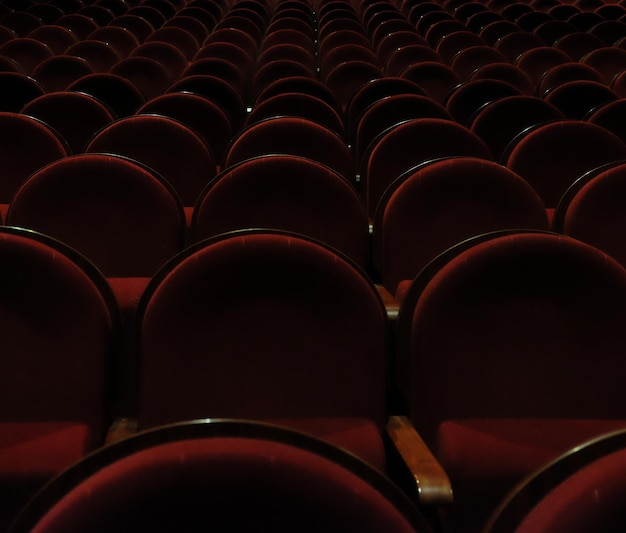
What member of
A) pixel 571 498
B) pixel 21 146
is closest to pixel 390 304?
pixel 571 498

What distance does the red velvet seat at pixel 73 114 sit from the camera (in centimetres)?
142

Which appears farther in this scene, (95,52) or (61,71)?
(95,52)

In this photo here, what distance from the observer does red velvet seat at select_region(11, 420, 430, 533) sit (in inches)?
13.3

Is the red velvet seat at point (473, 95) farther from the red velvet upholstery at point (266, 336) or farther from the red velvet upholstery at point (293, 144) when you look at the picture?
the red velvet upholstery at point (266, 336)

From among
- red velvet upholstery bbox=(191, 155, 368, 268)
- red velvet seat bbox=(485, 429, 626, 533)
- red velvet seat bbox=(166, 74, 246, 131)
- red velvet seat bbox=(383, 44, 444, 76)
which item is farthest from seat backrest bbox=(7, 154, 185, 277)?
red velvet seat bbox=(383, 44, 444, 76)

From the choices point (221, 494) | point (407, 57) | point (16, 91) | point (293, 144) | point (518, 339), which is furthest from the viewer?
point (407, 57)

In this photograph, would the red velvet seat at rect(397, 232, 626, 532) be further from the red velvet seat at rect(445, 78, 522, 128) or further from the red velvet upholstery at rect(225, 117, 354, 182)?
the red velvet seat at rect(445, 78, 522, 128)

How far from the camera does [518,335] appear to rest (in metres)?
0.66

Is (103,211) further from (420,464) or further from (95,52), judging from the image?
(95,52)

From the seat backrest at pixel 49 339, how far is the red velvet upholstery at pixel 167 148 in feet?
1.84

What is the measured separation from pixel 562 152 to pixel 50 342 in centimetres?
84

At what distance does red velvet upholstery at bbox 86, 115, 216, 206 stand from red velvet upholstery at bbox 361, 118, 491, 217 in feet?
0.78

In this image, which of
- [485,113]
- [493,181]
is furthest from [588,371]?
[485,113]

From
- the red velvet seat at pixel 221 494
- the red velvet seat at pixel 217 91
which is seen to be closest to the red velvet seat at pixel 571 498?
the red velvet seat at pixel 221 494
